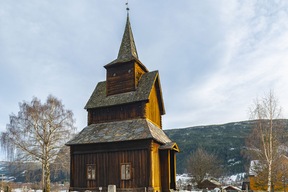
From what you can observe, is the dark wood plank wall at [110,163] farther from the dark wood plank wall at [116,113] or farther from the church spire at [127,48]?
the church spire at [127,48]

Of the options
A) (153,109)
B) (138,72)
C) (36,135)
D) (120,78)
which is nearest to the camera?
(153,109)

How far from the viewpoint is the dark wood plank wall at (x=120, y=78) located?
2877 cm

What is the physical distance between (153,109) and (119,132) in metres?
4.72

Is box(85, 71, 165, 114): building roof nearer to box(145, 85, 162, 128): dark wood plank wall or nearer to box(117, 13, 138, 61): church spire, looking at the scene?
box(145, 85, 162, 128): dark wood plank wall

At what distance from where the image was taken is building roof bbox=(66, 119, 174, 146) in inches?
950

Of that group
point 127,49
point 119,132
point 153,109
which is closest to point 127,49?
point 127,49

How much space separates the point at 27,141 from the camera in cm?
3706

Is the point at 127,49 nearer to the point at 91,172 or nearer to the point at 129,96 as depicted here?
the point at 129,96

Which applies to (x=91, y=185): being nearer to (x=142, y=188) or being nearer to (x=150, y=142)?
(x=142, y=188)

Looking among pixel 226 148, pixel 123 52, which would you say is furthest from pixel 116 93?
pixel 226 148

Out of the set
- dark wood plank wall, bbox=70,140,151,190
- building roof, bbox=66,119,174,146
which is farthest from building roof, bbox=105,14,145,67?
dark wood plank wall, bbox=70,140,151,190

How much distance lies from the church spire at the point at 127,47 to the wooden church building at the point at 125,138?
0.36ft

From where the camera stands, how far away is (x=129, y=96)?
1094 inches

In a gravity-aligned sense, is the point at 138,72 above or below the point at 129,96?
above
